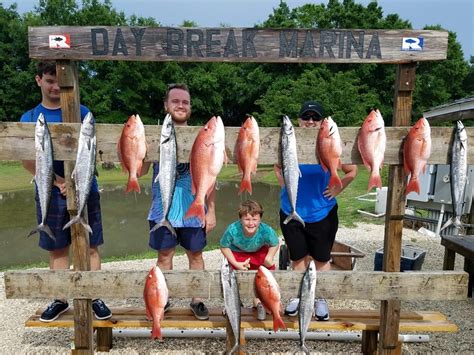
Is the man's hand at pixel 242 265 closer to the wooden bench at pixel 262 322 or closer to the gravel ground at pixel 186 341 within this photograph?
the wooden bench at pixel 262 322

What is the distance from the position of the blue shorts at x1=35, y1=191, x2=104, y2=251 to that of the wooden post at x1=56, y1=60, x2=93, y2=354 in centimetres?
41

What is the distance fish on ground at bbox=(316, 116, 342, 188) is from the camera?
8.95 ft

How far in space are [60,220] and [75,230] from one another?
0.45 m

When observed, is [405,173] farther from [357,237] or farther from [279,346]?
[357,237]

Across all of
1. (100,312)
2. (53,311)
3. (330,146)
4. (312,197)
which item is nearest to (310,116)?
(312,197)

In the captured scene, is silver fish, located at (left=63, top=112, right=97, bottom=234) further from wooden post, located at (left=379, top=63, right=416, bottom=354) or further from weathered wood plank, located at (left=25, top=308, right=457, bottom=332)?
wooden post, located at (left=379, top=63, right=416, bottom=354)

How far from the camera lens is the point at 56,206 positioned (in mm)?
3293

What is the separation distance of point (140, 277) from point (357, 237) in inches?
258

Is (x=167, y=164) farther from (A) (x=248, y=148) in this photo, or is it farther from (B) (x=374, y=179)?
(B) (x=374, y=179)

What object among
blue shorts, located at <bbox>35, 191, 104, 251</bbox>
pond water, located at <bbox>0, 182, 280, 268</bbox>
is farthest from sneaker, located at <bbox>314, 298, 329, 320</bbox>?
pond water, located at <bbox>0, 182, 280, 268</bbox>

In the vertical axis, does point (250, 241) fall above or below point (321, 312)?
above

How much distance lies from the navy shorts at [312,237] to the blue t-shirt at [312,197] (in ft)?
0.21

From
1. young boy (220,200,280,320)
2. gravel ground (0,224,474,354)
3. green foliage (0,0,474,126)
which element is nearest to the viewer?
young boy (220,200,280,320)

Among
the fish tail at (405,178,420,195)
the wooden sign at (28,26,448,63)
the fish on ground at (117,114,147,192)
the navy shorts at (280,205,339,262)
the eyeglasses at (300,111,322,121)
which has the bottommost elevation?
the navy shorts at (280,205,339,262)
